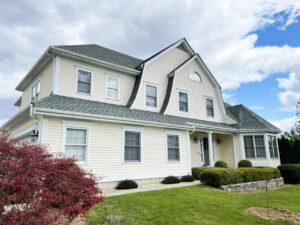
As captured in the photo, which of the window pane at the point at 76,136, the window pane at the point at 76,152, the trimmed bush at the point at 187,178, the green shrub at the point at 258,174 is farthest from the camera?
the trimmed bush at the point at 187,178

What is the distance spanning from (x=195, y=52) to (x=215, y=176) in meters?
11.0

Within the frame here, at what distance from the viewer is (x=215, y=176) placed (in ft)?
36.4

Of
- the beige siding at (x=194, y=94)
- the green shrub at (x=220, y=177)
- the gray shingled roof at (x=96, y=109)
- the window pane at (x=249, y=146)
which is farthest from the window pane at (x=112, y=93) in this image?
the window pane at (x=249, y=146)

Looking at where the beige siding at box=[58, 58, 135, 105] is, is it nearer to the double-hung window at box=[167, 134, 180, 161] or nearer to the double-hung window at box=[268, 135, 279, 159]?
the double-hung window at box=[167, 134, 180, 161]

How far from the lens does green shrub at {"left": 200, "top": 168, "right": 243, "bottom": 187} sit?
11031mm

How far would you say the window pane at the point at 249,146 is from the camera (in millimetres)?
18125

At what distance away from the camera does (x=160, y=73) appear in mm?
16312

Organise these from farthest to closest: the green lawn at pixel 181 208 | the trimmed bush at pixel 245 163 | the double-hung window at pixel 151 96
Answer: the trimmed bush at pixel 245 163 < the double-hung window at pixel 151 96 < the green lawn at pixel 181 208

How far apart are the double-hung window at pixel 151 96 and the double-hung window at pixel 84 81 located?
3890mm

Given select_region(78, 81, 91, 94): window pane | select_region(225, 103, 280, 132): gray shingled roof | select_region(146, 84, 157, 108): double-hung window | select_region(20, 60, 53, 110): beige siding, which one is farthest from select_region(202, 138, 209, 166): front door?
select_region(20, 60, 53, 110): beige siding

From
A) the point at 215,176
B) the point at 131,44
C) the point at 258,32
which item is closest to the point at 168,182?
the point at 215,176

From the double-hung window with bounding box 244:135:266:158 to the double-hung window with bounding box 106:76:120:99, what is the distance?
11028mm

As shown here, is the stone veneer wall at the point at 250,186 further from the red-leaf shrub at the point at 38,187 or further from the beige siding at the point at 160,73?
the red-leaf shrub at the point at 38,187

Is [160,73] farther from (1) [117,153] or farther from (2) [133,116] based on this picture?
(1) [117,153]
